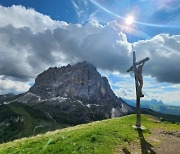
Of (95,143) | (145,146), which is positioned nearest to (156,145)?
(145,146)

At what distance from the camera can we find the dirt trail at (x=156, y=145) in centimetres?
2625

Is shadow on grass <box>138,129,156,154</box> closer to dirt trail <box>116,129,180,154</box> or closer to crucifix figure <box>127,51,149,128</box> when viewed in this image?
dirt trail <box>116,129,180,154</box>

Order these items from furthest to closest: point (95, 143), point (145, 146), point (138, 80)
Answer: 1. point (138, 80)
2. point (145, 146)
3. point (95, 143)

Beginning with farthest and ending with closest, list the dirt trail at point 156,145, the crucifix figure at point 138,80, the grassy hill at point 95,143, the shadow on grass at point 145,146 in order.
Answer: the crucifix figure at point 138,80 < the dirt trail at point 156,145 < the shadow on grass at point 145,146 < the grassy hill at point 95,143

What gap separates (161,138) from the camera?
107 ft

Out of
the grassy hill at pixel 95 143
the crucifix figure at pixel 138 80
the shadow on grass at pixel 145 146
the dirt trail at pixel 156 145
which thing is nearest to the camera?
the grassy hill at pixel 95 143

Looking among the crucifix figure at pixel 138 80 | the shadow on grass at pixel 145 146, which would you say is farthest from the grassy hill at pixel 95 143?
the crucifix figure at pixel 138 80

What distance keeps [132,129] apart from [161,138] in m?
3.50

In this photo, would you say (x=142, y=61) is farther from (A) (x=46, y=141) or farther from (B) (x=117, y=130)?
(A) (x=46, y=141)

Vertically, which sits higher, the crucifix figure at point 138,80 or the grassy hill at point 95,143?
the crucifix figure at point 138,80

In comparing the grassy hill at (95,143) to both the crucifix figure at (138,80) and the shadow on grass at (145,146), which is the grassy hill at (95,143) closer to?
the shadow on grass at (145,146)

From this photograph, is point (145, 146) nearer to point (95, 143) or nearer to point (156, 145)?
point (156, 145)

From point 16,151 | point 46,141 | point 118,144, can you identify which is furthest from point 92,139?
point 16,151

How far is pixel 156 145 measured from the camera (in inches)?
1138
